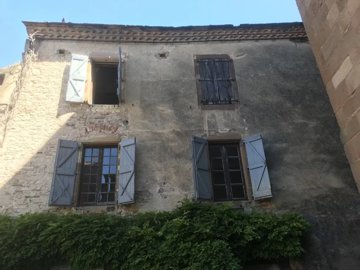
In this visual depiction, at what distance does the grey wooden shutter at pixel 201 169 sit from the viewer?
805cm

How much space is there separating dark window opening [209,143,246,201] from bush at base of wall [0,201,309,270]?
1075 mm

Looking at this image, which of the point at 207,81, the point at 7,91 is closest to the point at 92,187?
the point at 7,91

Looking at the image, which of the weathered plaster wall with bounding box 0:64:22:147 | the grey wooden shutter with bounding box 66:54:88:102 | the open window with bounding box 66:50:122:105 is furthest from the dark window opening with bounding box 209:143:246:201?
the weathered plaster wall with bounding box 0:64:22:147

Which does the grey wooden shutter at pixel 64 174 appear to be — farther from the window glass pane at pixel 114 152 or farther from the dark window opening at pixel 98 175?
the window glass pane at pixel 114 152

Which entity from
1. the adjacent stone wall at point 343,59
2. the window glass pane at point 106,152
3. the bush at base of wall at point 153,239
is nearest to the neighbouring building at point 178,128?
the window glass pane at point 106,152

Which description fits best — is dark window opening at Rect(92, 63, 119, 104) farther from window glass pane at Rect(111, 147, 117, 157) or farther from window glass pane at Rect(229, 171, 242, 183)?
window glass pane at Rect(229, 171, 242, 183)

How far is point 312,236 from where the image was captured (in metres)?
7.66

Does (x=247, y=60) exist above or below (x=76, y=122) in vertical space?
above

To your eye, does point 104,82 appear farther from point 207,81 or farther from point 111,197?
point 111,197

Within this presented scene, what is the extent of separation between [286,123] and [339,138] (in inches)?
55.1

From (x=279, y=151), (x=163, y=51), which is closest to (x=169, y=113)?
(x=163, y=51)

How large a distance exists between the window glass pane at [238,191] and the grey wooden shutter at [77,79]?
457 centimetres

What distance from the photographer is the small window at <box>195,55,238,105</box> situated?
9773 mm

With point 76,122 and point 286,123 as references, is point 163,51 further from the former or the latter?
point 286,123
